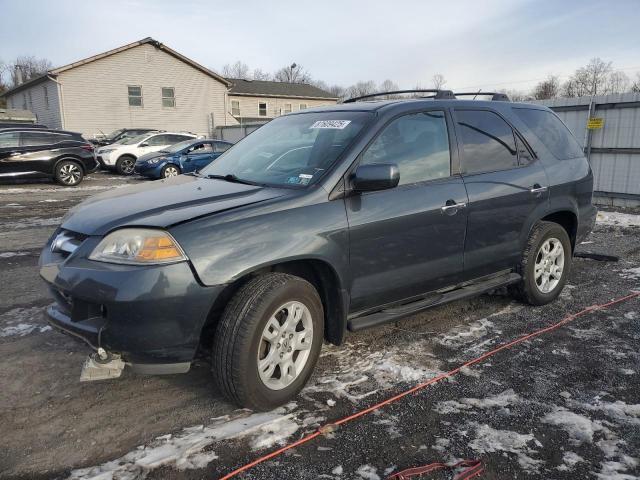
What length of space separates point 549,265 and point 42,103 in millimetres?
31037

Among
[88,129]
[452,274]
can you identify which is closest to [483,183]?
[452,274]

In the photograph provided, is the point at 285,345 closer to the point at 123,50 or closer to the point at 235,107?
the point at 123,50

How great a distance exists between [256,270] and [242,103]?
3543cm

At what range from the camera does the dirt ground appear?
8.20 feet

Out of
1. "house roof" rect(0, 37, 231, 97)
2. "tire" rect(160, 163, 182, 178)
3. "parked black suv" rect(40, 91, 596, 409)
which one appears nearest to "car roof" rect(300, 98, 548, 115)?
"parked black suv" rect(40, 91, 596, 409)

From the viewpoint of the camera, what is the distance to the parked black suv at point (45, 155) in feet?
43.9

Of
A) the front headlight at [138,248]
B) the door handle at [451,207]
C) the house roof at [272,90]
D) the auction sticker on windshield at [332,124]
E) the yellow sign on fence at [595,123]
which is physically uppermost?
the house roof at [272,90]

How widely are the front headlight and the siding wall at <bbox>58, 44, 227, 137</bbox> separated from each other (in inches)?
1070

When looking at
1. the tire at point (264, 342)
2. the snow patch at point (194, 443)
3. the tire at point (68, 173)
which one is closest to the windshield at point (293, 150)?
the tire at point (264, 342)

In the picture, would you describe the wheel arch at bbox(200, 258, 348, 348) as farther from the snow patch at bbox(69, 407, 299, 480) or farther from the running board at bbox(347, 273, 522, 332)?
the snow patch at bbox(69, 407, 299, 480)

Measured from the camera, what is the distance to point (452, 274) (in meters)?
3.84

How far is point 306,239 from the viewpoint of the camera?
2.95 meters

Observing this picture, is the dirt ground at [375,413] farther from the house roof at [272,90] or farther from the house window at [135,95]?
the house roof at [272,90]

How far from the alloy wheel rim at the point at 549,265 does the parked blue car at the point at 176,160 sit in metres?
11.9
